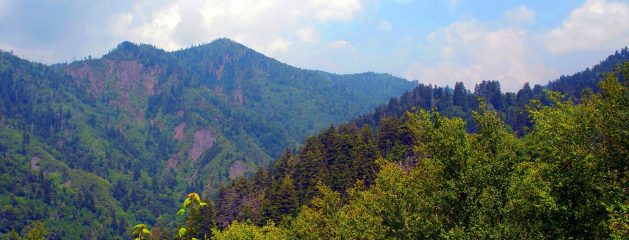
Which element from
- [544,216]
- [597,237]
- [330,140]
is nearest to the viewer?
[597,237]

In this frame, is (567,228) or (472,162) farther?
(472,162)

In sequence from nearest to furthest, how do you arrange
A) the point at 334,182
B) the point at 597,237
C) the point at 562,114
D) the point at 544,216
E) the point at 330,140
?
the point at 597,237, the point at 544,216, the point at 562,114, the point at 334,182, the point at 330,140

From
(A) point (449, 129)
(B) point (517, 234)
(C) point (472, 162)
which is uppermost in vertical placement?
(A) point (449, 129)

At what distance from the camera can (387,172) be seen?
49531 millimetres

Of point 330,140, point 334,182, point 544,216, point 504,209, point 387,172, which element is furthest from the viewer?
point 330,140

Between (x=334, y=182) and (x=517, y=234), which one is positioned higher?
(x=517, y=234)

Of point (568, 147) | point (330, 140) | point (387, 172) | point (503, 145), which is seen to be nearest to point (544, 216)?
point (568, 147)

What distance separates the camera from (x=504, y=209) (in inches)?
1256

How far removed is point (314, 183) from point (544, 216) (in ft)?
270

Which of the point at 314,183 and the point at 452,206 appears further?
the point at 314,183

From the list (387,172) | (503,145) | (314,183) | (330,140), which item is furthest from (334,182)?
(503,145)

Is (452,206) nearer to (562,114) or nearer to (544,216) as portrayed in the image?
(544,216)

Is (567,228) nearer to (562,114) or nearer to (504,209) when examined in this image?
(504,209)

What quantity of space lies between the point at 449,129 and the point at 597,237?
1173 cm
